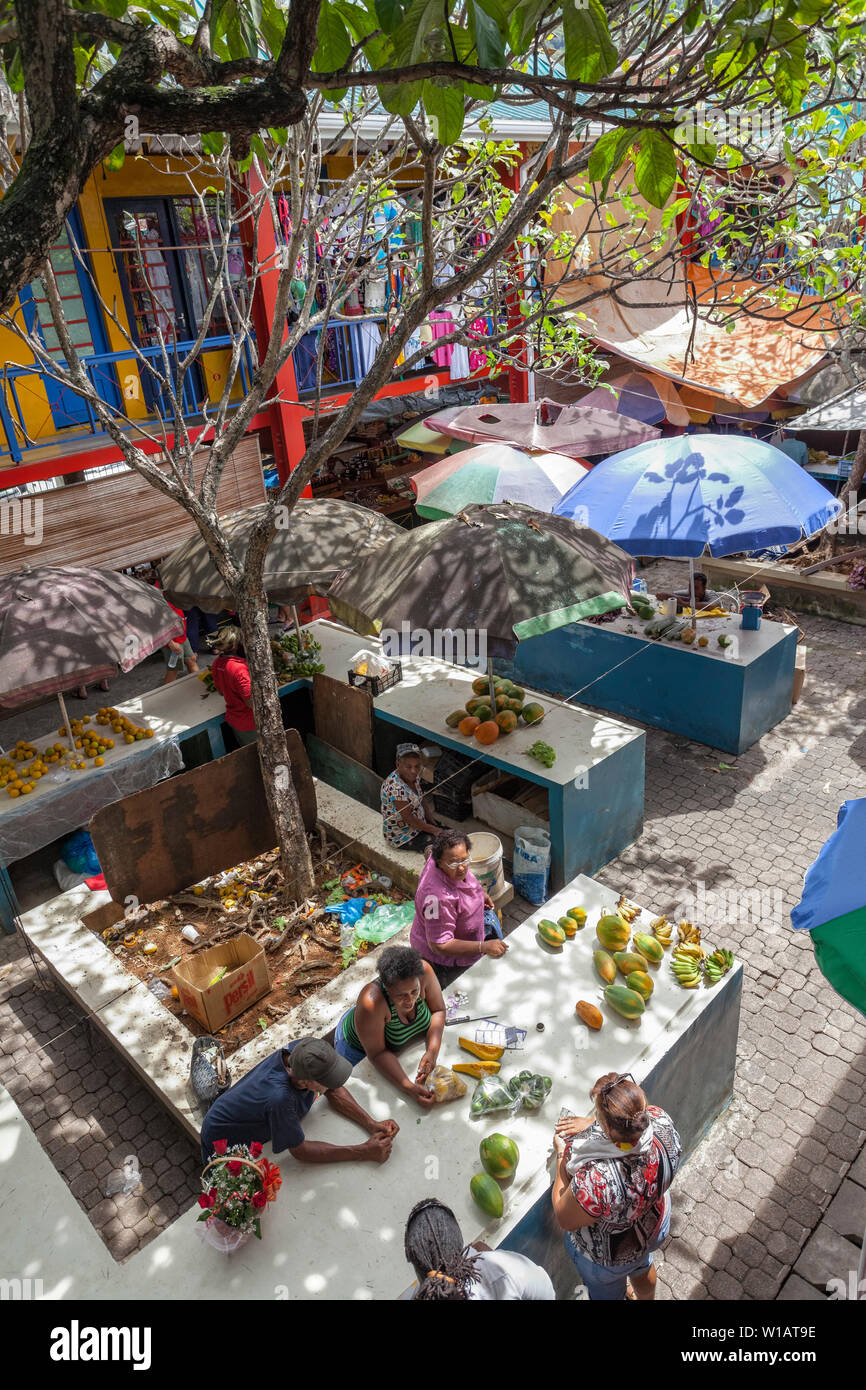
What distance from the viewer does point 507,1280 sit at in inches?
119

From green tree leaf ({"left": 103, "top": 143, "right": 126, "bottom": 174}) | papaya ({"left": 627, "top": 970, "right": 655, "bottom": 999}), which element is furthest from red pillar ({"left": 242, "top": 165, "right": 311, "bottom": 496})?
papaya ({"left": 627, "top": 970, "right": 655, "bottom": 999})

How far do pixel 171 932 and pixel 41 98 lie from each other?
17.4 feet

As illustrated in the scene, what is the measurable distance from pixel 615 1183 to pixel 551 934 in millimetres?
1510

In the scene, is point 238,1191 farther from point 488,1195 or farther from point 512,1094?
point 512,1094

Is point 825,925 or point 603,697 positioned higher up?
point 825,925

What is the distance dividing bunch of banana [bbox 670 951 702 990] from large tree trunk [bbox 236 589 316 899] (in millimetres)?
2924

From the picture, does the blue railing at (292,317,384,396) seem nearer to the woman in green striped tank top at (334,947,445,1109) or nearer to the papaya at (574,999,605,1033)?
the woman in green striped tank top at (334,947,445,1109)

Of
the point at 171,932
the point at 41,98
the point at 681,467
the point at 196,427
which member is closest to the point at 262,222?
the point at 196,427

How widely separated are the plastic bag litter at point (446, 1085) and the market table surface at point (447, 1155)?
0.13 ft

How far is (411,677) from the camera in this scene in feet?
27.9

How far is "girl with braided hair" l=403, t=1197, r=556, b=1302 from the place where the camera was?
2.91 m

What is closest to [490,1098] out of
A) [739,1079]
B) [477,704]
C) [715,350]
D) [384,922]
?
[739,1079]

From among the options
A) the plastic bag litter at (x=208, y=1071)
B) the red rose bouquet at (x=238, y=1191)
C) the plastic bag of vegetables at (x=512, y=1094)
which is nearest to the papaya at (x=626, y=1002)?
the plastic bag of vegetables at (x=512, y=1094)
